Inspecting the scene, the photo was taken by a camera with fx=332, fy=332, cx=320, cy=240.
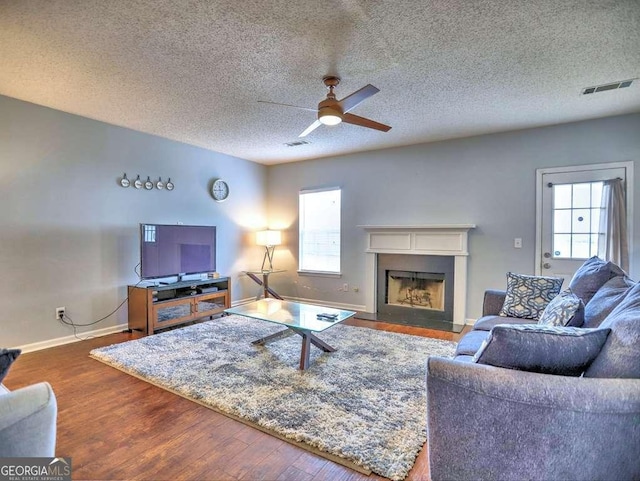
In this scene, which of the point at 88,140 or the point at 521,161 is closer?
the point at 88,140

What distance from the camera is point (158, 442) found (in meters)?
1.94

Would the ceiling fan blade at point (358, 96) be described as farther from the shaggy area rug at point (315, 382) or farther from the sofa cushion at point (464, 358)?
the shaggy area rug at point (315, 382)

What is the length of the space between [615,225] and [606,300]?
7.59 ft

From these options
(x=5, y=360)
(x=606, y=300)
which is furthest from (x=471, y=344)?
(x=5, y=360)

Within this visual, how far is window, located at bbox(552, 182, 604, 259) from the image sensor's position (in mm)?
3838

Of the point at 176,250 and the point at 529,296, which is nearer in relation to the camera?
the point at 529,296

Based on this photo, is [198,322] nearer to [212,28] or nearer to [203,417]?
[203,417]

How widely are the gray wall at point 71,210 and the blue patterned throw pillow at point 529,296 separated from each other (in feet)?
14.1

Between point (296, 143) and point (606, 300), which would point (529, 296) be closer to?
point (606, 300)

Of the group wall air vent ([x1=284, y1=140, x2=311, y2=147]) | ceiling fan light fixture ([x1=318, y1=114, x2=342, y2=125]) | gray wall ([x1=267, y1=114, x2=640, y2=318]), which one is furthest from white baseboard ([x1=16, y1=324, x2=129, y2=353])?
ceiling fan light fixture ([x1=318, y1=114, x2=342, y2=125])

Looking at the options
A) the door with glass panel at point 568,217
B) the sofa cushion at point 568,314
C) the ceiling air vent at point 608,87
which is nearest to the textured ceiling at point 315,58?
the ceiling air vent at point 608,87

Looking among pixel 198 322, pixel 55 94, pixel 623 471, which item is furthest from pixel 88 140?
pixel 623 471

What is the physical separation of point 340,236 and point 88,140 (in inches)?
145

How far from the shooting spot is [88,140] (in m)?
3.89
